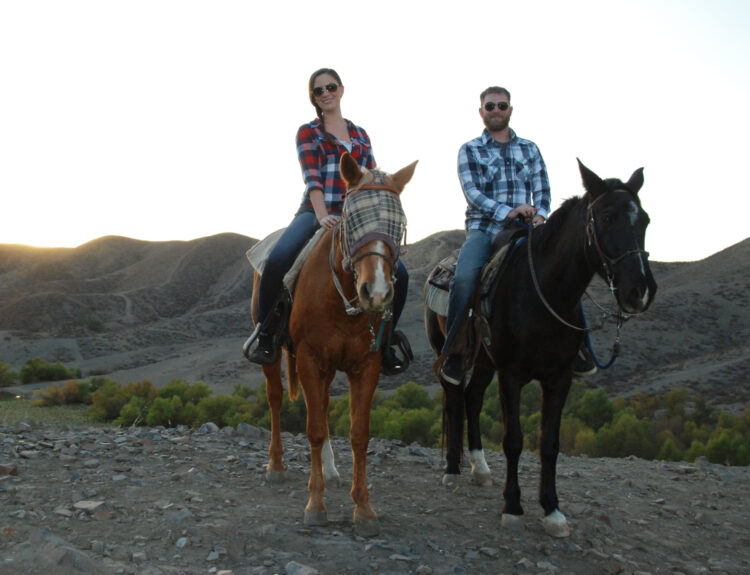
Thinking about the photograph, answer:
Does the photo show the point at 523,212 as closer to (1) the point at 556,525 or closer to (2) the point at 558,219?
(2) the point at 558,219

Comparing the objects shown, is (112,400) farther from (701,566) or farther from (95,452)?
(701,566)

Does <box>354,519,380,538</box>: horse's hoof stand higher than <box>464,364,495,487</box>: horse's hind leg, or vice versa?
<box>464,364,495,487</box>: horse's hind leg

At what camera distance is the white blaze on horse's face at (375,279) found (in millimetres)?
3848

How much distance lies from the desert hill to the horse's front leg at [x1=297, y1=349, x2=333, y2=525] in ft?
74.5

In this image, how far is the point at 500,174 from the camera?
6.45 meters

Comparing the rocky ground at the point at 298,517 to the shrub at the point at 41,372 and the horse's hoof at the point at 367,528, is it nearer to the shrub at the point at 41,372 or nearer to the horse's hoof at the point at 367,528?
the horse's hoof at the point at 367,528

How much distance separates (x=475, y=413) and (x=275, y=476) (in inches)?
87.7

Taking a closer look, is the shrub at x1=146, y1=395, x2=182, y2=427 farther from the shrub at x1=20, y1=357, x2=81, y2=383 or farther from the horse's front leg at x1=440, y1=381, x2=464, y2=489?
the shrub at x1=20, y1=357, x2=81, y2=383

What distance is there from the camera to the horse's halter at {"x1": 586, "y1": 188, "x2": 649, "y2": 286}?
4375 millimetres

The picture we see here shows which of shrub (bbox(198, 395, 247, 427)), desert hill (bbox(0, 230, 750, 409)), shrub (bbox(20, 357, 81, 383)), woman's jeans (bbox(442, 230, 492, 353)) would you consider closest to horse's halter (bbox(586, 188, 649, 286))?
woman's jeans (bbox(442, 230, 492, 353))

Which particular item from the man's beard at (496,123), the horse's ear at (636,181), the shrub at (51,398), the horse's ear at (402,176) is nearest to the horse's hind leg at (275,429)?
the horse's ear at (402,176)

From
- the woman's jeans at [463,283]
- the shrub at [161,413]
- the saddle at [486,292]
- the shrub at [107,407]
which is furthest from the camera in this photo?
the shrub at [107,407]

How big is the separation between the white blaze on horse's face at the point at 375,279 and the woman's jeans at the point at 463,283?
190 cm

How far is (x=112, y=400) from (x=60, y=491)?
16.1m
